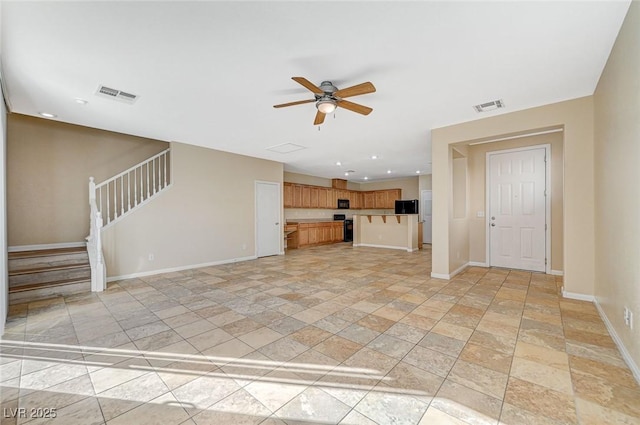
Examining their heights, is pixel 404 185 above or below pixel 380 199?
above

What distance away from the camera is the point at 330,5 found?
72.3 inches

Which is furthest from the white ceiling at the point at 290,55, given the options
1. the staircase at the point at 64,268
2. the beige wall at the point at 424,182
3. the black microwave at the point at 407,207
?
the beige wall at the point at 424,182

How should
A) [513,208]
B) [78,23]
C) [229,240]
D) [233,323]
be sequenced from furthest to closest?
[229,240], [513,208], [233,323], [78,23]

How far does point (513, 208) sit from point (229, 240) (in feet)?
20.1

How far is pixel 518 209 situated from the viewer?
501cm

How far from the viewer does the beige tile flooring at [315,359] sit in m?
1.55

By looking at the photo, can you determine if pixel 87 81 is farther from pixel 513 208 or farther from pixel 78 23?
pixel 513 208

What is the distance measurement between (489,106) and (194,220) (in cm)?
572

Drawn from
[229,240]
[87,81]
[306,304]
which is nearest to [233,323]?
[306,304]

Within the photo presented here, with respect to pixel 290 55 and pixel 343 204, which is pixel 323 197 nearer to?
pixel 343 204

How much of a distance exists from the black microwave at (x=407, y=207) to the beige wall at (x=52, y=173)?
8120mm

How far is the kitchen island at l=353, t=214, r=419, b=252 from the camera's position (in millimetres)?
7895

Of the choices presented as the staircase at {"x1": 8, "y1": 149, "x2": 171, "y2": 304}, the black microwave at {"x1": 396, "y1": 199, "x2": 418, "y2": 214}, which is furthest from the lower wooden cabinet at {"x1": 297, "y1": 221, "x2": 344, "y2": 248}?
the staircase at {"x1": 8, "y1": 149, "x2": 171, "y2": 304}

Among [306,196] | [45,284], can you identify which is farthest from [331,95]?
[306,196]
